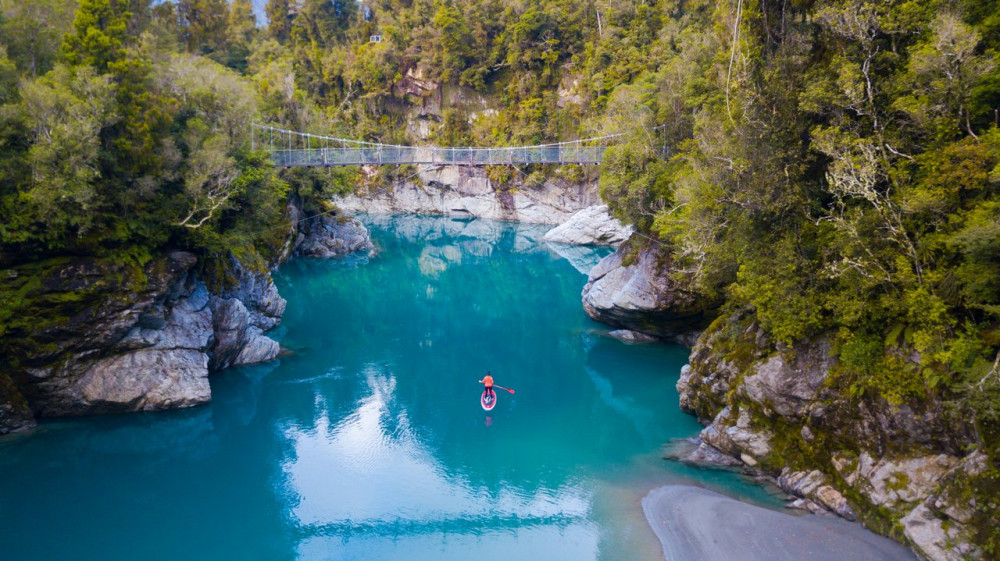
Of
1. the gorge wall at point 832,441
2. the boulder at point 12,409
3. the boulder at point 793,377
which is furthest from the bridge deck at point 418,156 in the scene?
the boulder at point 793,377

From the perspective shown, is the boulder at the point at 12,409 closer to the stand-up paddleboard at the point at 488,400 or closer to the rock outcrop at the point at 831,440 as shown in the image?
the stand-up paddleboard at the point at 488,400

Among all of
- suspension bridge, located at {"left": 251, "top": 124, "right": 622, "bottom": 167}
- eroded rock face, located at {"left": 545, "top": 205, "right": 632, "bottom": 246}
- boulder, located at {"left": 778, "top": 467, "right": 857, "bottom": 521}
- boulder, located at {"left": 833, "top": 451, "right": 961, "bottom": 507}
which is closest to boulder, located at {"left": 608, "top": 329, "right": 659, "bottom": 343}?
suspension bridge, located at {"left": 251, "top": 124, "right": 622, "bottom": 167}

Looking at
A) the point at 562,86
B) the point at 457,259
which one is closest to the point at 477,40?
the point at 562,86

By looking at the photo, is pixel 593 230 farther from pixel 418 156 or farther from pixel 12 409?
pixel 12 409

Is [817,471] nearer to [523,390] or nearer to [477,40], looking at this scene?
[523,390]

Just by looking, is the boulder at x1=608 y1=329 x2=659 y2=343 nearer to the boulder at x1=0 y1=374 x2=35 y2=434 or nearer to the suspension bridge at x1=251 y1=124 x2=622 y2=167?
the suspension bridge at x1=251 y1=124 x2=622 y2=167

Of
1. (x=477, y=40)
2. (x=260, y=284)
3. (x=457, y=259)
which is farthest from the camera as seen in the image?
(x=477, y=40)

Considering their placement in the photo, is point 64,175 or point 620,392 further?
Result: point 620,392
